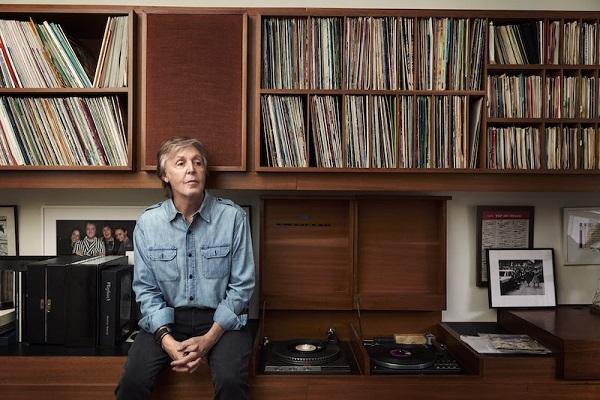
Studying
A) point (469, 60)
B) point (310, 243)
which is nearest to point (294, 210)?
point (310, 243)

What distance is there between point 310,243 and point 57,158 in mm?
1054

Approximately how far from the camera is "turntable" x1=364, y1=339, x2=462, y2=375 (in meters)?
1.59

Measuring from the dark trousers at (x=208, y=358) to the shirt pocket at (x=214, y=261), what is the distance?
0.14m

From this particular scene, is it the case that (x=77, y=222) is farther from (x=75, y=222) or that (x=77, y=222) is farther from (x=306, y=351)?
(x=306, y=351)

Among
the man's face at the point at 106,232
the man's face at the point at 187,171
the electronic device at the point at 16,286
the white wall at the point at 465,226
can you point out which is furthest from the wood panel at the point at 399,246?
the electronic device at the point at 16,286

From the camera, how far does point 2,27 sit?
65.9 inches

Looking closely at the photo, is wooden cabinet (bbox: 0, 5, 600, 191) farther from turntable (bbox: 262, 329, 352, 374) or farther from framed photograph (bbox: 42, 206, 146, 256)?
turntable (bbox: 262, 329, 352, 374)

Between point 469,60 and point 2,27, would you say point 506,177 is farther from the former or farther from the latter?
point 2,27

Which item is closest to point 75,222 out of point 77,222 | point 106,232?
point 77,222

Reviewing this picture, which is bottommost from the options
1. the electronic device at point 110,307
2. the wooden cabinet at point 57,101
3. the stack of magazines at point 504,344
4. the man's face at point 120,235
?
the stack of magazines at point 504,344

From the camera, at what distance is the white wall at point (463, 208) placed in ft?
6.66

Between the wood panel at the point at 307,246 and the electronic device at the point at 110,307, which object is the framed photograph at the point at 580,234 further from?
the electronic device at the point at 110,307

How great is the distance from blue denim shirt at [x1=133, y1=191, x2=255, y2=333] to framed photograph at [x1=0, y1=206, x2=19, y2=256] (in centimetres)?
78

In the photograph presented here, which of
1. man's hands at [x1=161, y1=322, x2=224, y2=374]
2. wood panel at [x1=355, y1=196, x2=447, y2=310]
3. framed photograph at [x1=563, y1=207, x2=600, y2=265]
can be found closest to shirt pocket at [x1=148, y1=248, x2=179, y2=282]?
man's hands at [x1=161, y1=322, x2=224, y2=374]
